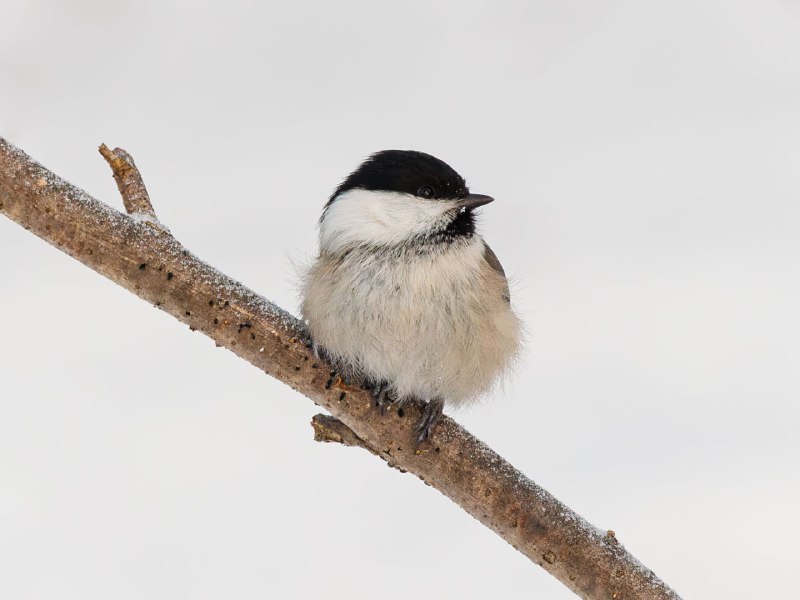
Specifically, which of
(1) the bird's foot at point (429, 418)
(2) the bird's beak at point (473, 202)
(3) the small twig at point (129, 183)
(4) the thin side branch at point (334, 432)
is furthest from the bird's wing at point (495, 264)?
(3) the small twig at point (129, 183)

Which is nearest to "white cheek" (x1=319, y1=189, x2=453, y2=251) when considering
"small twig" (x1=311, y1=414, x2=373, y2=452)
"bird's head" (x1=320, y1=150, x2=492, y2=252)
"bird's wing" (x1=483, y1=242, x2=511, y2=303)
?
"bird's head" (x1=320, y1=150, x2=492, y2=252)

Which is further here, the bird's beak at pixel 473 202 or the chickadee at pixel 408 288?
the bird's beak at pixel 473 202

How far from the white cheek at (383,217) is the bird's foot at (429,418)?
0.56 meters

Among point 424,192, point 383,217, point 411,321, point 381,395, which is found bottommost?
point 381,395

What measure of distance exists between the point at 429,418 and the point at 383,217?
0.67 m

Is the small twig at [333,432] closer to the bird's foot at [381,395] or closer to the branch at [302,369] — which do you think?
the branch at [302,369]

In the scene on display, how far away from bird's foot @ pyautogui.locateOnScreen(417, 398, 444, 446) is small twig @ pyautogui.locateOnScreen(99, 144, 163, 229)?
1.10 metres

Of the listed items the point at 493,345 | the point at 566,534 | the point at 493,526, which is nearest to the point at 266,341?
the point at 493,345

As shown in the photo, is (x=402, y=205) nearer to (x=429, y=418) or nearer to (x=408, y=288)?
(x=408, y=288)

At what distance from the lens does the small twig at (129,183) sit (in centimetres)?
280

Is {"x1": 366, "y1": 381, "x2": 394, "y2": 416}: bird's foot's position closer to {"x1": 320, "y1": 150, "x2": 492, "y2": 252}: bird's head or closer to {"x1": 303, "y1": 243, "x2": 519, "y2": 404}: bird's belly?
{"x1": 303, "y1": 243, "x2": 519, "y2": 404}: bird's belly

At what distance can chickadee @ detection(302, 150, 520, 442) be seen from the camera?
2545 mm

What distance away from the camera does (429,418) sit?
108 inches

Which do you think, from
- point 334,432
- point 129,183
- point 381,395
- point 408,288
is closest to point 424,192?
point 408,288
